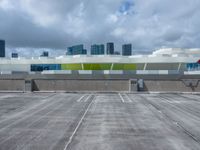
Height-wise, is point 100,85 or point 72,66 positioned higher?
point 72,66

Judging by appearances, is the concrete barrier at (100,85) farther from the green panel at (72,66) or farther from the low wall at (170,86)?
the green panel at (72,66)

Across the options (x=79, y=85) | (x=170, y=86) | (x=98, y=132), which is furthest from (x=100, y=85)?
(x=98, y=132)

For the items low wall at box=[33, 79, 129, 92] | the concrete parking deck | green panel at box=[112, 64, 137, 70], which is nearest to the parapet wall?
low wall at box=[33, 79, 129, 92]

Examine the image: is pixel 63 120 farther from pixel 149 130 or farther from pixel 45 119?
pixel 149 130

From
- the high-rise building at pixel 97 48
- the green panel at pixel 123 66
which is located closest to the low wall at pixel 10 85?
the green panel at pixel 123 66

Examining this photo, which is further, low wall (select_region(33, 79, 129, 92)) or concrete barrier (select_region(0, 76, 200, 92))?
low wall (select_region(33, 79, 129, 92))

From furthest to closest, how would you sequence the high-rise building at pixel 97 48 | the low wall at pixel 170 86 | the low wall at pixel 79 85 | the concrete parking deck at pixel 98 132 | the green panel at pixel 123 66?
1. the high-rise building at pixel 97 48
2. the green panel at pixel 123 66
3. the low wall at pixel 79 85
4. the low wall at pixel 170 86
5. the concrete parking deck at pixel 98 132

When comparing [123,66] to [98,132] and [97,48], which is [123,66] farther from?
[97,48]

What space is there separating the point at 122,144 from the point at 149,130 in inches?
109

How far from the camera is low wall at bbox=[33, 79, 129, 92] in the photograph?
3472 centimetres

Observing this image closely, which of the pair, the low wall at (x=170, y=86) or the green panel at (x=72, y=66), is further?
the green panel at (x=72, y=66)

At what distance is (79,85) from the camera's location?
3516 centimetres

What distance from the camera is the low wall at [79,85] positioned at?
3472cm

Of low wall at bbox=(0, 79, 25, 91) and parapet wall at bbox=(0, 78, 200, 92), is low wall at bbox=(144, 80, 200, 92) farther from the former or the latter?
low wall at bbox=(0, 79, 25, 91)
